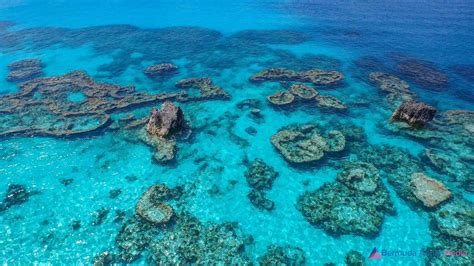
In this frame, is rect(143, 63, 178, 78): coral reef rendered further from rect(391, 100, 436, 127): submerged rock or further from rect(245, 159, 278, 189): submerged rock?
rect(391, 100, 436, 127): submerged rock

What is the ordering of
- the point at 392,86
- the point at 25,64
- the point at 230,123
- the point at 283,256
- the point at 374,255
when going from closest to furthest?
1. the point at 374,255
2. the point at 283,256
3. the point at 230,123
4. the point at 392,86
5. the point at 25,64

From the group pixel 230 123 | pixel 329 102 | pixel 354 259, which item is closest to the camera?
pixel 354 259

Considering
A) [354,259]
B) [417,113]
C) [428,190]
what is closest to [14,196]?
[354,259]

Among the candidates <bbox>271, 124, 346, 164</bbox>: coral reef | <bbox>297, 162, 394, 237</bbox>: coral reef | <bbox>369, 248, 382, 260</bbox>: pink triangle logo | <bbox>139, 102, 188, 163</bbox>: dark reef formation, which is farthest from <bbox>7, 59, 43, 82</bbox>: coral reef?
<bbox>369, 248, 382, 260</bbox>: pink triangle logo

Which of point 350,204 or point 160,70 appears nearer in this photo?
point 350,204

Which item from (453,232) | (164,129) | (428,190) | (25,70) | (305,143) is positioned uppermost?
(164,129)

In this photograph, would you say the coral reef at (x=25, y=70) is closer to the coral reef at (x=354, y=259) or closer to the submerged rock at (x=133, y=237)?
the submerged rock at (x=133, y=237)

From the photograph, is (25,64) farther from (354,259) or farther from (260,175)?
(354,259)
